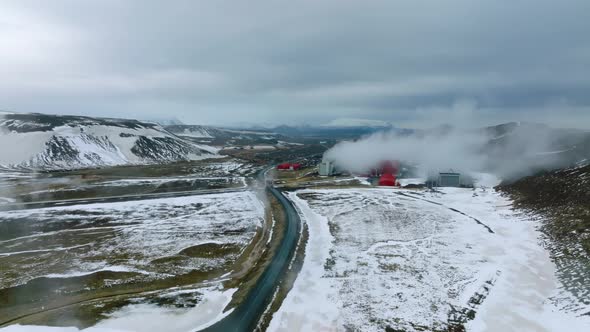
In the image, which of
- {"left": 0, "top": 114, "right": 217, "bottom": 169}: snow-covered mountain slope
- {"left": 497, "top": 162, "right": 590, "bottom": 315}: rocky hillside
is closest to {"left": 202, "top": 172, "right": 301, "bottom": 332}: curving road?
{"left": 497, "top": 162, "right": 590, "bottom": 315}: rocky hillside

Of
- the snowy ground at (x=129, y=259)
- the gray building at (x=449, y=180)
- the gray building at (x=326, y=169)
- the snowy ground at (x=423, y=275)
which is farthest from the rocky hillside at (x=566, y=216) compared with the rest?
the gray building at (x=326, y=169)

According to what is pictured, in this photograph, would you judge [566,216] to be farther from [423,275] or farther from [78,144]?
[78,144]

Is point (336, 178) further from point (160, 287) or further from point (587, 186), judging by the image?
point (160, 287)

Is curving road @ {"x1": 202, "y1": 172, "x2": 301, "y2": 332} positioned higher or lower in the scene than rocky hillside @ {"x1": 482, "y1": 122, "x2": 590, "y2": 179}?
lower

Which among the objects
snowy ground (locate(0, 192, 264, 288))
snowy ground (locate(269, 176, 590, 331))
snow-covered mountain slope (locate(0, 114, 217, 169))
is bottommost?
snowy ground (locate(0, 192, 264, 288))

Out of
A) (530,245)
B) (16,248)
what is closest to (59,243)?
(16,248)

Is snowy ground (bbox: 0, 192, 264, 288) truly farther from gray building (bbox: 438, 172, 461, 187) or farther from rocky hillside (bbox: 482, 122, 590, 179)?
rocky hillside (bbox: 482, 122, 590, 179)
